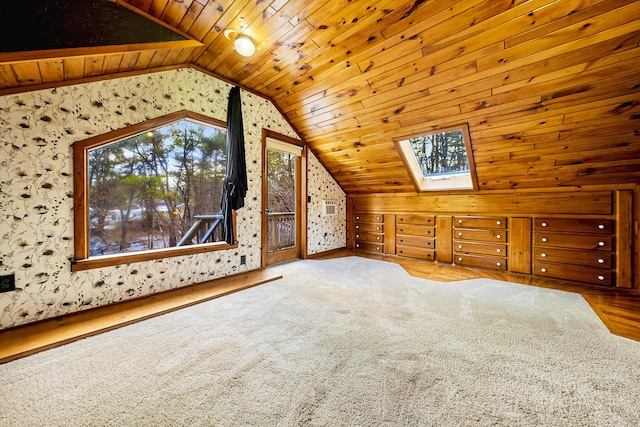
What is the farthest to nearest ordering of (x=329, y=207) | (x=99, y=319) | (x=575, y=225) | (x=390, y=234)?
1. (x=329, y=207)
2. (x=390, y=234)
3. (x=575, y=225)
4. (x=99, y=319)

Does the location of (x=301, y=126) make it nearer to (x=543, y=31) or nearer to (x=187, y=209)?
(x=187, y=209)

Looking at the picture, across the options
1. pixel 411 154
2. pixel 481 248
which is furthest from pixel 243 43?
pixel 481 248

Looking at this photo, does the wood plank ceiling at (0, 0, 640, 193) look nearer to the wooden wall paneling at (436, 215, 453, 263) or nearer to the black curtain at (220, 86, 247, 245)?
the black curtain at (220, 86, 247, 245)

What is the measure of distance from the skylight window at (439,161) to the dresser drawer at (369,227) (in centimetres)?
105

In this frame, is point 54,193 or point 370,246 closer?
point 54,193

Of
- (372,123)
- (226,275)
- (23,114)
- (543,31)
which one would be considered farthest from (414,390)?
(23,114)

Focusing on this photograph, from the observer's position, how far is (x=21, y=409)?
3.60 ft

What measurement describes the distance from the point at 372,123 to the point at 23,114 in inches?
130

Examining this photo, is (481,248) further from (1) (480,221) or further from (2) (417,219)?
(2) (417,219)

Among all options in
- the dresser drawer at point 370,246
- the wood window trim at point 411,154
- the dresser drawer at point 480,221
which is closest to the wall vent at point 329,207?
the dresser drawer at point 370,246

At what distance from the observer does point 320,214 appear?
14.6 feet

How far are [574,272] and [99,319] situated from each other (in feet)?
16.2

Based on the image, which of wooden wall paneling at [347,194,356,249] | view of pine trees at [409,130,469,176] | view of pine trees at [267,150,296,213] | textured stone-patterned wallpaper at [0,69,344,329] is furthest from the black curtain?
wooden wall paneling at [347,194,356,249]

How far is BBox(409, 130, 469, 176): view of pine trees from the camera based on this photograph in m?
3.32
